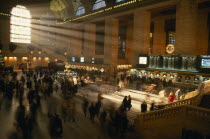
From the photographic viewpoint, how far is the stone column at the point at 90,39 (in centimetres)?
3478

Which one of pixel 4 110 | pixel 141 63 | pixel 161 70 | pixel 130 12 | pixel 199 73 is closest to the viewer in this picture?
pixel 4 110

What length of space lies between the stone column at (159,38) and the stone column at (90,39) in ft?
43.7

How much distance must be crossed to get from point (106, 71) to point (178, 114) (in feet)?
68.5

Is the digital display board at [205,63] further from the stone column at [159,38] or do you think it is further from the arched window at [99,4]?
the arched window at [99,4]

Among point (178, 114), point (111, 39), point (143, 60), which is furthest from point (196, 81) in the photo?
point (111, 39)

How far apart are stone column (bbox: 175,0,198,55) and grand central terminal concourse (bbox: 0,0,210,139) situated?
0.10 m

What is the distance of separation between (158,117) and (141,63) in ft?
47.6

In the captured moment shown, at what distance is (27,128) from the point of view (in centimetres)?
598

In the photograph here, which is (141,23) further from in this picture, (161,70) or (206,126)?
(206,126)

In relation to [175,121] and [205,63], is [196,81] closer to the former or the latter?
[205,63]

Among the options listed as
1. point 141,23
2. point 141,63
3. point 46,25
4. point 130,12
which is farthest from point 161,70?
point 46,25

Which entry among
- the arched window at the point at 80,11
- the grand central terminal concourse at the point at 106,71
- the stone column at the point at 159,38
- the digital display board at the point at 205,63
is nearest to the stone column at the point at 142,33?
the grand central terminal concourse at the point at 106,71

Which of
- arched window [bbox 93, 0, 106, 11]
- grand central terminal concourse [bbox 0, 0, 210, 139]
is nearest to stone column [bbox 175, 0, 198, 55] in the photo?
grand central terminal concourse [bbox 0, 0, 210, 139]

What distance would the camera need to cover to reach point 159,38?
91.5ft
